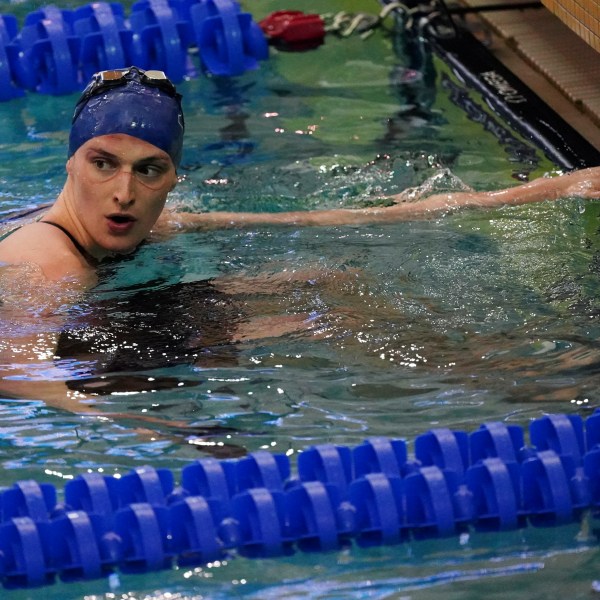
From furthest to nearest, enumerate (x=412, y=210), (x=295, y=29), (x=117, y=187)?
(x=295, y=29) → (x=412, y=210) → (x=117, y=187)

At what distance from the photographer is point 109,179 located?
3910mm

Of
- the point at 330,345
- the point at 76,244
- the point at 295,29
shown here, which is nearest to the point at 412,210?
the point at 330,345

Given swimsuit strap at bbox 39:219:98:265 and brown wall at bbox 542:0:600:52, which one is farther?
brown wall at bbox 542:0:600:52

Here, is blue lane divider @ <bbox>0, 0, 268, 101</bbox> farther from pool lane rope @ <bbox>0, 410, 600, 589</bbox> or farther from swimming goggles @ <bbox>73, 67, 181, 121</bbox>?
pool lane rope @ <bbox>0, 410, 600, 589</bbox>

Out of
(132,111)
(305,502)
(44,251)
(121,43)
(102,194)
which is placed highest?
(121,43)

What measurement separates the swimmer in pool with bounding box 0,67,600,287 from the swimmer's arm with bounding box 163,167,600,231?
548mm

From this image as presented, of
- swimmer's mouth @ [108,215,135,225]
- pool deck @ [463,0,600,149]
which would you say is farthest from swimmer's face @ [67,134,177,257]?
pool deck @ [463,0,600,149]

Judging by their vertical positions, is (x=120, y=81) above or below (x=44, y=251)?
above

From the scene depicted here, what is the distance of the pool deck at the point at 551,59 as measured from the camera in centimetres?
594

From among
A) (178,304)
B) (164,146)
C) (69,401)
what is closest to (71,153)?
(164,146)

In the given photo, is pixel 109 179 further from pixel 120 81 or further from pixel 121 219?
pixel 120 81

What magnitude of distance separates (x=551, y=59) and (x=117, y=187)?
3333 mm

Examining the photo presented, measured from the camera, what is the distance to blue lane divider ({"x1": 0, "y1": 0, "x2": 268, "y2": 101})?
21.4ft

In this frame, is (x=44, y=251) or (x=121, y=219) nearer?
(x=44, y=251)
